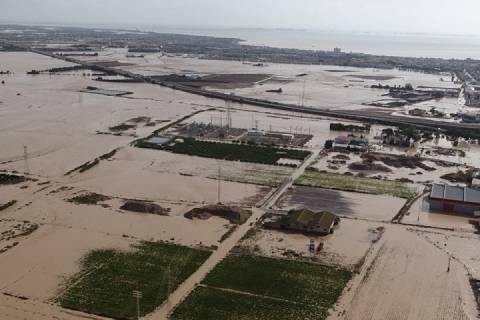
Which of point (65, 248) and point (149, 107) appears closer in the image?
point (65, 248)

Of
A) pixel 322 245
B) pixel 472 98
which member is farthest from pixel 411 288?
pixel 472 98

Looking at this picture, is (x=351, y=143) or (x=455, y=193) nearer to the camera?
(x=455, y=193)

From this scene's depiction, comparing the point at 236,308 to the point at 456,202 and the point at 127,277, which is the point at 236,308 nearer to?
the point at 127,277

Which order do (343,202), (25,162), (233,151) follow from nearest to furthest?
(343,202), (25,162), (233,151)

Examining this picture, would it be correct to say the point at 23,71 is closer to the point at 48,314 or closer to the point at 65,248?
the point at 65,248

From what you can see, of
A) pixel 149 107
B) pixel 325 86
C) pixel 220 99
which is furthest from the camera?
pixel 325 86

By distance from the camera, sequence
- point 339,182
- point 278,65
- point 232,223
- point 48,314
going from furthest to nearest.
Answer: point 278,65
point 339,182
point 232,223
point 48,314

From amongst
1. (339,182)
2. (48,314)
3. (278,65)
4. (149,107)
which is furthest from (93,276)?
(278,65)
